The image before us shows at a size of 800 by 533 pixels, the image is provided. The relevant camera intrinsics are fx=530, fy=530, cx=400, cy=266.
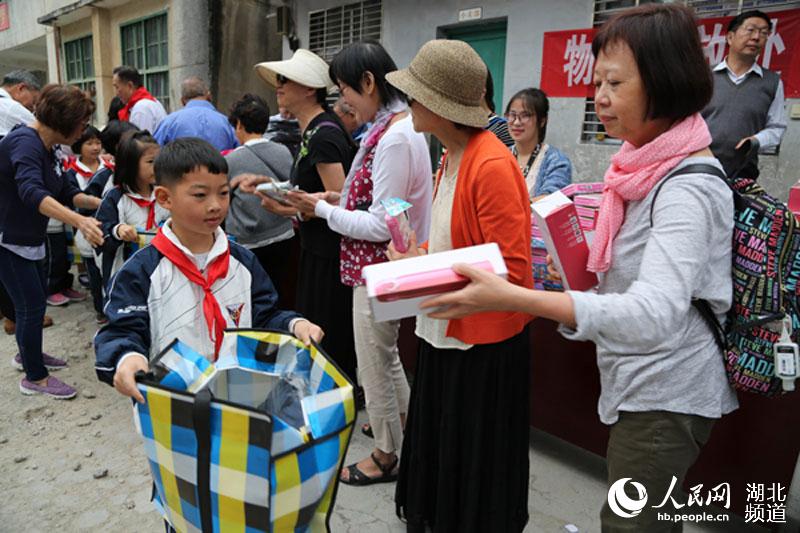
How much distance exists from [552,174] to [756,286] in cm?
211

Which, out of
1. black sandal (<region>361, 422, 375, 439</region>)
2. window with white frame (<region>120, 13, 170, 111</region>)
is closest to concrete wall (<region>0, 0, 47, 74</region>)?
window with white frame (<region>120, 13, 170, 111</region>)

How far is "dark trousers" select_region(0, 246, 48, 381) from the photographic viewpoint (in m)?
3.02

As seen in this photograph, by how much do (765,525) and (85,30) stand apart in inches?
585

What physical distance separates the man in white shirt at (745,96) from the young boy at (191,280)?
2944mm

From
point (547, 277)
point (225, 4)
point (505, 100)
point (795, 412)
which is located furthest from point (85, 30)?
point (795, 412)

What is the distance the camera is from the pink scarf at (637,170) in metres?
1.12

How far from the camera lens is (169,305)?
1.54 m

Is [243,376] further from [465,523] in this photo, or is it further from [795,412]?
[795,412]

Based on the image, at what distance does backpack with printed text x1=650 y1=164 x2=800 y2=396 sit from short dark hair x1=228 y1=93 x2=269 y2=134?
271 cm

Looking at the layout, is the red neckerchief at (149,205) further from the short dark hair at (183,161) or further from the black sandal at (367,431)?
the black sandal at (367,431)

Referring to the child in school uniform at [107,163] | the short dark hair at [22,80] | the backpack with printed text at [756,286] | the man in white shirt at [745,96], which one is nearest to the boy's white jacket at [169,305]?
the backpack with printed text at [756,286]

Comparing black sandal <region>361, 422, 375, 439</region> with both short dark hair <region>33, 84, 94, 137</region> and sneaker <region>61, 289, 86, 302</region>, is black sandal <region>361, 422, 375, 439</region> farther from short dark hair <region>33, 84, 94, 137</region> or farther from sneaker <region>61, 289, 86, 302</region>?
sneaker <region>61, 289, 86, 302</region>

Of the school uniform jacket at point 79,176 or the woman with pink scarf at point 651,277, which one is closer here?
the woman with pink scarf at point 651,277

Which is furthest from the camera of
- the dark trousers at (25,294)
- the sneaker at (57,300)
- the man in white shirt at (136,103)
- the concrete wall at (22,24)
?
the concrete wall at (22,24)
